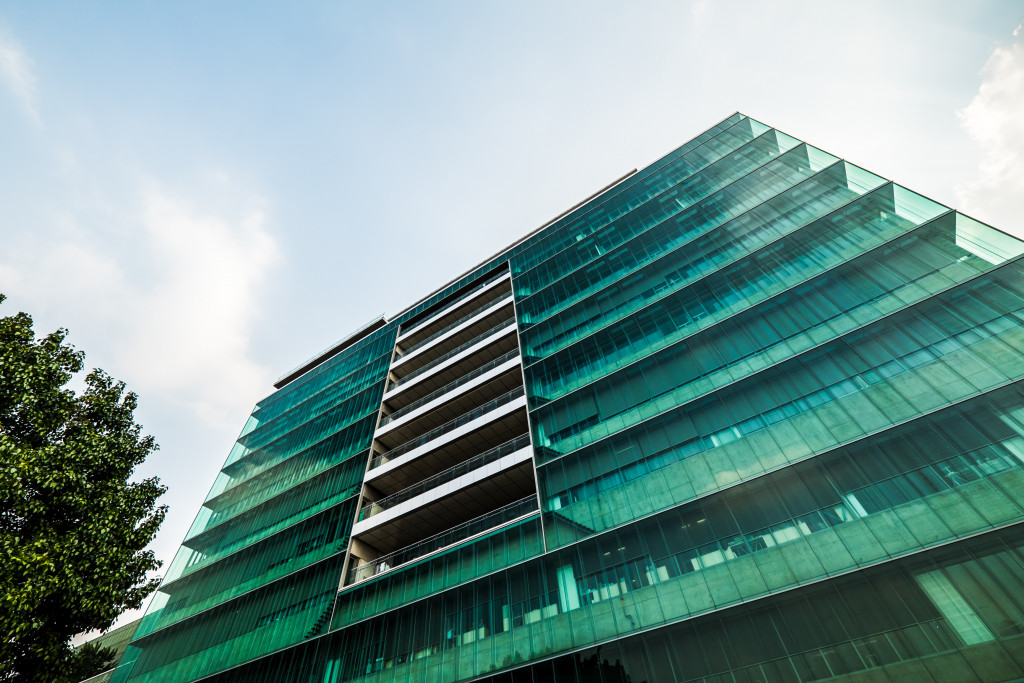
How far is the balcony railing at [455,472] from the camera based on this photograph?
2686cm

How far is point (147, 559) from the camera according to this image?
18.8 metres

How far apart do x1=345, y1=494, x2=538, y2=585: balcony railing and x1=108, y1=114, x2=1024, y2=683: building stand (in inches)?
7.1

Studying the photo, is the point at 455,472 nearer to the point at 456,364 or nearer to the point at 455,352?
the point at 456,364

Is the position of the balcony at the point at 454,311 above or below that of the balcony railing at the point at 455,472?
above

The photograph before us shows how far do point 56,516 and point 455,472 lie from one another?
52.8 feet

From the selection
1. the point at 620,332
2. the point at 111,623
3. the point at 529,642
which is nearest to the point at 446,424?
the point at 620,332

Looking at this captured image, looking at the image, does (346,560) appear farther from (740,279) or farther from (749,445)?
(740,279)

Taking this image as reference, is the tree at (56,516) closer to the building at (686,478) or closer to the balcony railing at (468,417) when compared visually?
the building at (686,478)

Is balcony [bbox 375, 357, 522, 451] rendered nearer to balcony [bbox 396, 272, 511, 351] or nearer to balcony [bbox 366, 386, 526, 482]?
balcony [bbox 366, 386, 526, 482]

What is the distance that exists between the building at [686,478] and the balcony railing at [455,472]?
194 millimetres

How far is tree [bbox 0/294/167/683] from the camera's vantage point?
14.6 metres

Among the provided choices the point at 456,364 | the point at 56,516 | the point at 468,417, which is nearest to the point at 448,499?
the point at 468,417

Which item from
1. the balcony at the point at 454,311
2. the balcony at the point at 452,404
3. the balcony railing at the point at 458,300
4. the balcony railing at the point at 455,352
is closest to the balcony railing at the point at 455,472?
the balcony at the point at 452,404

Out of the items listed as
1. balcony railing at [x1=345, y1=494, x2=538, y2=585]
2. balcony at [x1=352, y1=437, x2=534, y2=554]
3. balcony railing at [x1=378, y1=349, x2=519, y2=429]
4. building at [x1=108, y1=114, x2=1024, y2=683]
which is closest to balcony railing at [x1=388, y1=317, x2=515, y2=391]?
building at [x1=108, y1=114, x2=1024, y2=683]
